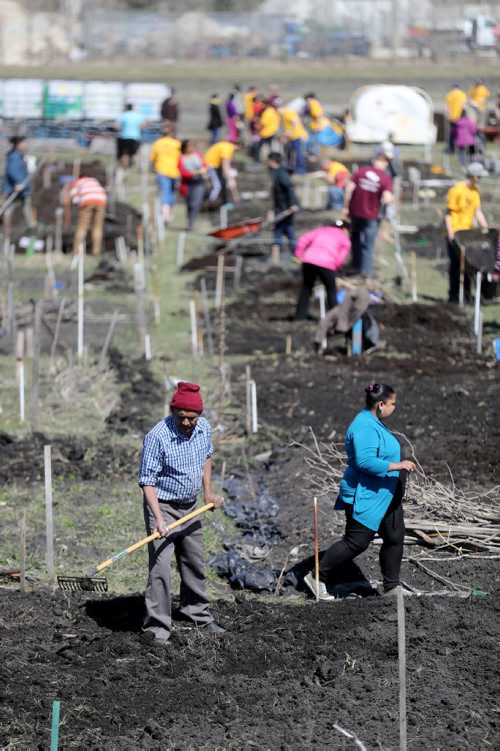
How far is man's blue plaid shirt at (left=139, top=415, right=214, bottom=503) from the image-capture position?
841cm

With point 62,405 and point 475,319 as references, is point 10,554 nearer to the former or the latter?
point 62,405

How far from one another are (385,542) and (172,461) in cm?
167

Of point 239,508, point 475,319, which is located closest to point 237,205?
point 475,319

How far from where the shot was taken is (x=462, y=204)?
714 inches

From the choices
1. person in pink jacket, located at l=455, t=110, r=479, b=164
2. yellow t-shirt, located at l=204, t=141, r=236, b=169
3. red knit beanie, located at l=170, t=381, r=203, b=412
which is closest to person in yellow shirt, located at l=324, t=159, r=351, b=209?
yellow t-shirt, located at l=204, t=141, r=236, b=169

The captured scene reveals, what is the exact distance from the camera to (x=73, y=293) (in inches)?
778

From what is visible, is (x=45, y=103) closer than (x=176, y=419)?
No

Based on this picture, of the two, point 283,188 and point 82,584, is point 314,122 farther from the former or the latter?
point 82,584

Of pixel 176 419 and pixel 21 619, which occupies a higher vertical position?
pixel 176 419

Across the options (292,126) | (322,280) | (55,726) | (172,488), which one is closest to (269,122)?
(292,126)

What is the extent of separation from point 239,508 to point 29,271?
423 inches

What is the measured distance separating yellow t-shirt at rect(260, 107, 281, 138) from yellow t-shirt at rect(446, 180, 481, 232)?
1154cm

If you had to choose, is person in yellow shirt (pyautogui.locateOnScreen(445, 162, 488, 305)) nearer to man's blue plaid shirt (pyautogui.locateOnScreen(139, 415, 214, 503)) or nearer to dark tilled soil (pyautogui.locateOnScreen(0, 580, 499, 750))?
dark tilled soil (pyautogui.locateOnScreen(0, 580, 499, 750))

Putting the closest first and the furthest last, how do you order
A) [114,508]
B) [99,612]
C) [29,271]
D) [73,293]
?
[99,612] < [114,508] < [73,293] < [29,271]
